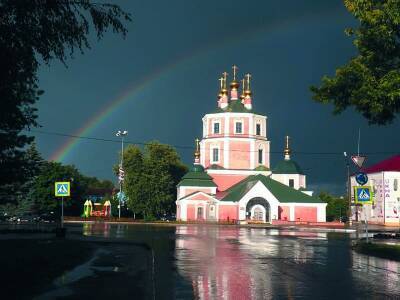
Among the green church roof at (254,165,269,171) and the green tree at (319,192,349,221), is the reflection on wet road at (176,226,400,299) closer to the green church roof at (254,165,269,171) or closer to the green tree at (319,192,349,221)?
the green church roof at (254,165,269,171)

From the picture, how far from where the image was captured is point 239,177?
9031 centimetres

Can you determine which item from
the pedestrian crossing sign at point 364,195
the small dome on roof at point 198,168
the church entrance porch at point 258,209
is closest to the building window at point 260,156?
→ the small dome on roof at point 198,168

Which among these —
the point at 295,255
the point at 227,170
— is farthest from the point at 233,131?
the point at 295,255

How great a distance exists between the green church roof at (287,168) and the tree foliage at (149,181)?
1844 cm

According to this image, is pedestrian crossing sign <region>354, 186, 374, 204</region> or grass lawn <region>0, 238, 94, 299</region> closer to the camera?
grass lawn <region>0, 238, 94, 299</region>

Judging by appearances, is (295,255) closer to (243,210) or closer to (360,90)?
(360,90)

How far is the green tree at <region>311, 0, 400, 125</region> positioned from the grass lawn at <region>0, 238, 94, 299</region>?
39.0 feet

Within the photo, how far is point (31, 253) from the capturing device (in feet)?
65.6

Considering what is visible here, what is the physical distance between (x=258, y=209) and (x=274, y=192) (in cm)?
348

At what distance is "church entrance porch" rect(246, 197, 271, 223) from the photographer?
269 feet

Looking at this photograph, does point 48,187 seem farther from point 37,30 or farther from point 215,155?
point 37,30

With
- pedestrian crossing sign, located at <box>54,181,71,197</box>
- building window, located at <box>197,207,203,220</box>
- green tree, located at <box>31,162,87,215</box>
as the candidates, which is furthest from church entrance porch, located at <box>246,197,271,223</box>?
pedestrian crossing sign, located at <box>54,181,71,197</box>

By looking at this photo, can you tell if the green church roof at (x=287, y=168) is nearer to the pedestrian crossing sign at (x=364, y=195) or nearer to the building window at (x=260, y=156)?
the building window at (x=260, y=156)

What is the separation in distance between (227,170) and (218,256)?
68621 mm
